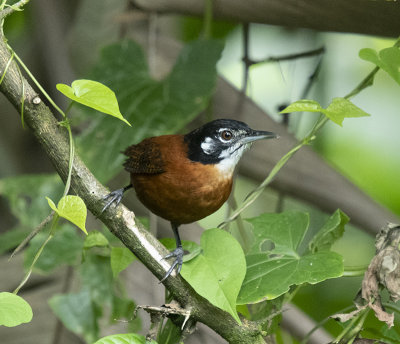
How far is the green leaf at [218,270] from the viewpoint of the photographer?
1585mm

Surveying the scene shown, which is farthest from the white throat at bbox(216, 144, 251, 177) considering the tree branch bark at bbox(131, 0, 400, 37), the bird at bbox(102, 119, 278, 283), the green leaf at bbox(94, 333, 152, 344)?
the green leaf at bbox(94, 333, 152, 344)

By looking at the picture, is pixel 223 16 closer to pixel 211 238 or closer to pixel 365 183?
pixel 211 238

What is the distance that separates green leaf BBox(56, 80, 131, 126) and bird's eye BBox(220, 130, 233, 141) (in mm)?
895

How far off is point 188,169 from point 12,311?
0.99 metres

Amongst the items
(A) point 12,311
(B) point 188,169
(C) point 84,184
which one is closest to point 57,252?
(B) point 188,169

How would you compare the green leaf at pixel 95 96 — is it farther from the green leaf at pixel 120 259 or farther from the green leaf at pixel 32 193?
the green leaf at pixel 32 193

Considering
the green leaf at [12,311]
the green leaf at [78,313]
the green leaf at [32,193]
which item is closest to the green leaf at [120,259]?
the green leaf at [12,311]

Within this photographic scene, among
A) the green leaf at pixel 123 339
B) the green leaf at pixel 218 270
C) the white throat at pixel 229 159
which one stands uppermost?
the green leaf at pixel 218 270

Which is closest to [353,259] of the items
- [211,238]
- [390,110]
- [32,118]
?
[390,110]

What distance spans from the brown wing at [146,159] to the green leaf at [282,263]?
0.45 metres

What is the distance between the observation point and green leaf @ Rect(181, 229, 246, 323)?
1.58 metres

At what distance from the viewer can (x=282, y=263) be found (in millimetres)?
1847

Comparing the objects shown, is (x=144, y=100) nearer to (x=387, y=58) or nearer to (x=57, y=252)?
(x=57, y=252)

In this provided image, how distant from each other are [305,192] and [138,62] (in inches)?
43.3
